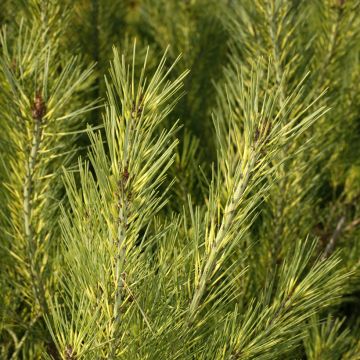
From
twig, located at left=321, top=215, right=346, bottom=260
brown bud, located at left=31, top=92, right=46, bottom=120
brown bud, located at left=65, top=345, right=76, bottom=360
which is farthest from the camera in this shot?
twig, located at left=321, top=215, right=346, bottom=260

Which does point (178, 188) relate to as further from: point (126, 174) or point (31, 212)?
point (126, 174)

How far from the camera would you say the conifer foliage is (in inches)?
25.7

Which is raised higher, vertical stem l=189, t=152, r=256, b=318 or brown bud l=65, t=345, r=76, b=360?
vertical stem l=189, t=152, r=256, b=318

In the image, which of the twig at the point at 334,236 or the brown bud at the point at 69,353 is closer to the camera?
the brown bud at the point at 69,353

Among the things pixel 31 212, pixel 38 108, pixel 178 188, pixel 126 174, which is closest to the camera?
pixel 126 174

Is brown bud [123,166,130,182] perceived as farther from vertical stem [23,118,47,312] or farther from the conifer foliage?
vertical stem [23,118,47,312]

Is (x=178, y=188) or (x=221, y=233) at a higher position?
(x=221, y=233)

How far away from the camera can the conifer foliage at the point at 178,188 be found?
653 mm

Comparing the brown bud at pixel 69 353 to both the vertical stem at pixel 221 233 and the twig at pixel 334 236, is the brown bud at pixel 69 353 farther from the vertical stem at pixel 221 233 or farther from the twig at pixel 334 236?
the twig at pixel 334 236

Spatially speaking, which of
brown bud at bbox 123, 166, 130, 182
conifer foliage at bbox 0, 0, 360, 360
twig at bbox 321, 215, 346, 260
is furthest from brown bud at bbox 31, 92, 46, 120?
twig at bbox 321, 215, 346, 260

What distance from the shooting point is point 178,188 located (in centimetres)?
118

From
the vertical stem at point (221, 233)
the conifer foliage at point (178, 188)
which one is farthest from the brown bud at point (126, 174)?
the vertical stem at point (221, 233)

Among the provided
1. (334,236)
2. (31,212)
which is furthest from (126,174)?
(334,236)

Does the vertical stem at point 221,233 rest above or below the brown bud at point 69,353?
above
